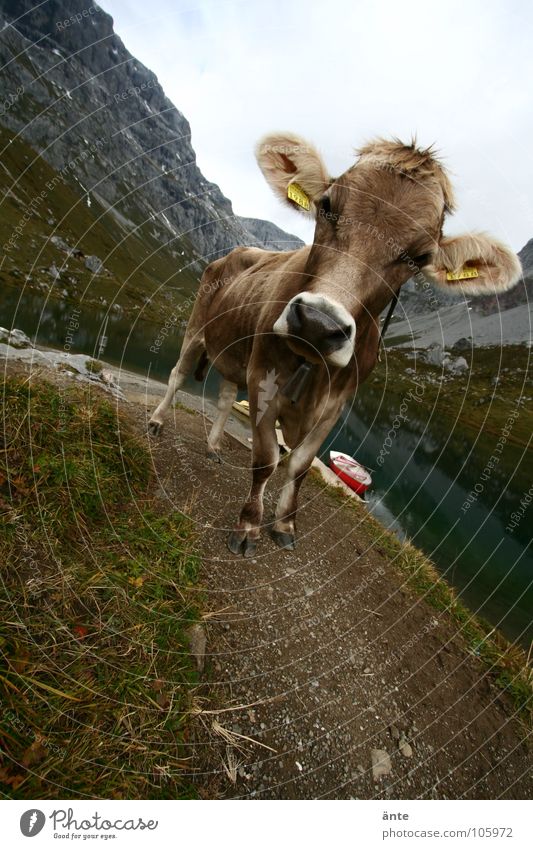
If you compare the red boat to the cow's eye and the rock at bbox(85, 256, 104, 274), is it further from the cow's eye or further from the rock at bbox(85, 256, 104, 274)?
the rock at bbox(85, 256, 104, 274)

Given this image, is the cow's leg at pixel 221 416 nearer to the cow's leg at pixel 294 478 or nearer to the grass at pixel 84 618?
the cow's leg at pixel 294 478

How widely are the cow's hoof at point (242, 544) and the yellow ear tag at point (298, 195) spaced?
15.4 ft

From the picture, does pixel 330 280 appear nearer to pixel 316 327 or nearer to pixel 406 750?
pixel 316 327

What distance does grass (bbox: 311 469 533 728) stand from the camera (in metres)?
6.19

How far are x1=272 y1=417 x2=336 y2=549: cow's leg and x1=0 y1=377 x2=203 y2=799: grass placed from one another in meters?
1.73

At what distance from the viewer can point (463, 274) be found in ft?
16.5

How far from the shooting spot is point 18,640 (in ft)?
9.56

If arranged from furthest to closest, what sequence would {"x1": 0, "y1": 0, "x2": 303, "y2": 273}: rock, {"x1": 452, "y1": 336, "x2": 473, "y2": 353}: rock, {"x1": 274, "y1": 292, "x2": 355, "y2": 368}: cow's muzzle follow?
{"x1": 0, "y1": 0, "x2": 303, "y2": 273}: rock
{"x1": 452, "y1": 336, "x2": 473, "y2": 353}: rock
{"x1": 274, "y1": 292, "x2": 355, "y2": 368}: cow's muzzle

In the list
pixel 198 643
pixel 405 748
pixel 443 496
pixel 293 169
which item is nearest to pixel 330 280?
pixel 293 169

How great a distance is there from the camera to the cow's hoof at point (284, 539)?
633 centimetres

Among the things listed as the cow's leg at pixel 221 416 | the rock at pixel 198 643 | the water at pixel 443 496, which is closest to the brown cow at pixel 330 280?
the rock at pixel 198 643

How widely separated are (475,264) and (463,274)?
22cm

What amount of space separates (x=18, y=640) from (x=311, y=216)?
5.69 meters

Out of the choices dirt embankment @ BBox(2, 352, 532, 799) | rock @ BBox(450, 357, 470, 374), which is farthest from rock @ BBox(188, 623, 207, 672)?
rock @ BBox(450, 357, 470, 374)
